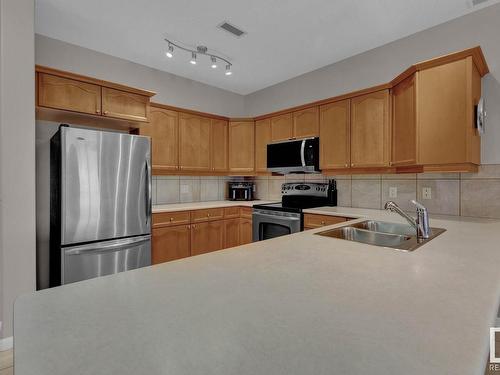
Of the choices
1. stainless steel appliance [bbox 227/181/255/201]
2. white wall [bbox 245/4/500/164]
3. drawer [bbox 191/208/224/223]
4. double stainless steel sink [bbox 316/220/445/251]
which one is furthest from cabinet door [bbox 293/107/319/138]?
double stainless steel sink [bbox 316/220/445/251]

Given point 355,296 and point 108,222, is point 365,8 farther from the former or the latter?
point 108,222

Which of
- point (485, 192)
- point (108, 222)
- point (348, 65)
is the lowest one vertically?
point (108, 222)

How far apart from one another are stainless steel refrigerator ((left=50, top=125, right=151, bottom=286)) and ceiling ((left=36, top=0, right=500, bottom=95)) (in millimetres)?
1000

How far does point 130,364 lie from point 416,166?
2.49 m

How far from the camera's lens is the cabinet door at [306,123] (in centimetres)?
320

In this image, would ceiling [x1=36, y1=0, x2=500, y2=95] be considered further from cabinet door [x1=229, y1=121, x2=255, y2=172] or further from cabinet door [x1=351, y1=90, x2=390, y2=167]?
cabinet door [x1=229, y1=121, x2=255, y2=172]

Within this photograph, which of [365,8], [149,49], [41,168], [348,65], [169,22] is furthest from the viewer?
[348,65]

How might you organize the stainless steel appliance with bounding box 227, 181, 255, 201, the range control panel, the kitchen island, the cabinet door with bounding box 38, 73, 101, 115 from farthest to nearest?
the stainless steel appliance with bounding box 227, 181, 255, 201 < the range control panel < the cabinet door with bounding box 38, 73, 101, 115 < the kitchen island

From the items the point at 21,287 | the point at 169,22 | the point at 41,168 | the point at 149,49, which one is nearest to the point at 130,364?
the point at 21,287

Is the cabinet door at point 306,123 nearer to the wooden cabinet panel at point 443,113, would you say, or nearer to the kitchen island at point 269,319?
the wooden cabinet panel at point 443,113

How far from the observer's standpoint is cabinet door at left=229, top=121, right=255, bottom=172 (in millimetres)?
3904

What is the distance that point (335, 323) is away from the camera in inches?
23.1

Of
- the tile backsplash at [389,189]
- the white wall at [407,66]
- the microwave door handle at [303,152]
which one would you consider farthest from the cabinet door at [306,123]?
the tile backsplash at [389,189]

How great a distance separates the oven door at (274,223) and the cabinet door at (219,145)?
3.03 feet
